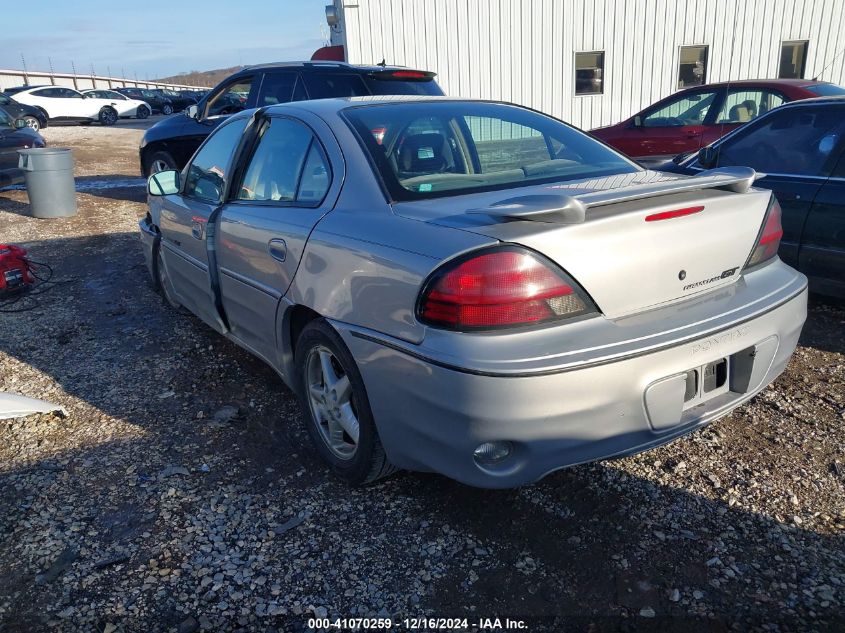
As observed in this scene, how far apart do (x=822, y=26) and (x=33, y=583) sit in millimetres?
17197

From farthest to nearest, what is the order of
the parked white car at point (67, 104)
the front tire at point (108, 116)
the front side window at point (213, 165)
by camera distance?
the front tire at point (108, 116) < the parked white car at point (67, 104) < the front side window at point (213, 165)

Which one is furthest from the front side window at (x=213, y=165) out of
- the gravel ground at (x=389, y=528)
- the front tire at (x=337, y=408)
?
the front tire at (x=337, y=408)

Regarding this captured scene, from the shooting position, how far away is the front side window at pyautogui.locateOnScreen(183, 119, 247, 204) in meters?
4.02

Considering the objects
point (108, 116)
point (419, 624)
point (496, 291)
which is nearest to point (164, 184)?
point (496, 291)

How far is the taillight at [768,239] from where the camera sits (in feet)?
9.20

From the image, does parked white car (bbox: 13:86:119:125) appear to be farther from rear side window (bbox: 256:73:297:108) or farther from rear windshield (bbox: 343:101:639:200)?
rear windshield (bbox: 343:101:639:200)

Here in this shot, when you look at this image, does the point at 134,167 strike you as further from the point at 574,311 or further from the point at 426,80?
the point at 574,311

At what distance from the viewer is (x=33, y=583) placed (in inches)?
99.8

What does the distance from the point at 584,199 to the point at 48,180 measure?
9.51 metres

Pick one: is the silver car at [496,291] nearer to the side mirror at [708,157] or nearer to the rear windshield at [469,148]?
the rear windshield at [469,148]

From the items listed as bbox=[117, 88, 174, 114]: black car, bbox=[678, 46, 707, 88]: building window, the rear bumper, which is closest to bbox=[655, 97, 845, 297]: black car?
the rear bumper

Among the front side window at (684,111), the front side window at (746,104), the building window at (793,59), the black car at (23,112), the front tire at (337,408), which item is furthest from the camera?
the black car at (23,112)

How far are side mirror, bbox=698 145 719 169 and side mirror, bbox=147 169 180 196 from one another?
3.70 m

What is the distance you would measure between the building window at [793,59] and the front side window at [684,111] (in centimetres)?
798
